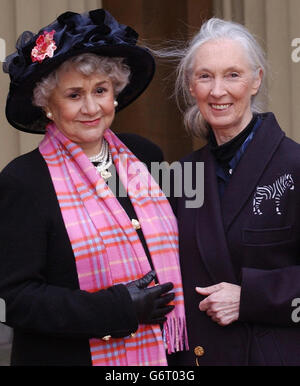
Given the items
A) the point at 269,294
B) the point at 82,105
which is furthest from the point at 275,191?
the point at 82,105

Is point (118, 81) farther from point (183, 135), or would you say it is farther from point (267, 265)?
point (183, 135)

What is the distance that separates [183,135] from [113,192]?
2.87 metres

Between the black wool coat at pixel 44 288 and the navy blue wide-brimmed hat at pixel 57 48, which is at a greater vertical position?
the navy blue wide-brimmed hat at pixel 57 48

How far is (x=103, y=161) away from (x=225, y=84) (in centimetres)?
54

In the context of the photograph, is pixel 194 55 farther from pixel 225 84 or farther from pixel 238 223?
pixel 238 223

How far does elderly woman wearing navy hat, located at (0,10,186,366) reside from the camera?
7.52ft

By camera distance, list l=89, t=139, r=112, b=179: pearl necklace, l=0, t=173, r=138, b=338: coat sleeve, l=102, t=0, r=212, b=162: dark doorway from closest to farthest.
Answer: l=0, t=173, r=138, b=338: coat sleeve, l=89, t=139, r=112, b=179: pearl necklace, l=102, t=0, r=212, b=162: dark doorway

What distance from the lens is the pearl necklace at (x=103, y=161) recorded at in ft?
8.48

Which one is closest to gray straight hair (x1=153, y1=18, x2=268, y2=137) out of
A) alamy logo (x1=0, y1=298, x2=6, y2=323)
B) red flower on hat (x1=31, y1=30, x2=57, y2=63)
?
red flower on hat (x1=31, y1=30, x2=57, y2=63)

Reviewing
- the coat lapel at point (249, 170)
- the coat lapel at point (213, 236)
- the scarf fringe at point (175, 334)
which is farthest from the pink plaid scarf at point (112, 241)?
the coat lapel at point (249, 170)

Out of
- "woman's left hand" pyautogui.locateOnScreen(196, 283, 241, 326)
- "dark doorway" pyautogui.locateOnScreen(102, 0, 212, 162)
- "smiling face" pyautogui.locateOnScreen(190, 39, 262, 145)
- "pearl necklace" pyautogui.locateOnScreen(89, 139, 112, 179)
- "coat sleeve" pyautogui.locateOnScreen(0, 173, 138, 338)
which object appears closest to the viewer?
"coat sleeve" pyautogui.locateOnScreen(0, 173, 138, 338)

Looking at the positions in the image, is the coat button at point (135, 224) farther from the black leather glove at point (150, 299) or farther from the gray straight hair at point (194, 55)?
the gray straight hair at point (194, 55)

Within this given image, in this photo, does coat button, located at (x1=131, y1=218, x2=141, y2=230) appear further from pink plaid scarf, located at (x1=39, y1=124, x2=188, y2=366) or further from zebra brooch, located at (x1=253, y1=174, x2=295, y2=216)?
zebra brooch, located at (x1=253, y1=174, x2=295, y2=216)

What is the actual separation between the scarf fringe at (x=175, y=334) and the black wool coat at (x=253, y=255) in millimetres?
26
